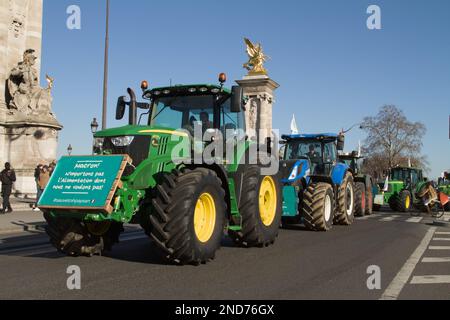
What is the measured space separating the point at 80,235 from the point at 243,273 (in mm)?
2581

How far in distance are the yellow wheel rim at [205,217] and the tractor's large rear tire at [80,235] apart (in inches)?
61.7

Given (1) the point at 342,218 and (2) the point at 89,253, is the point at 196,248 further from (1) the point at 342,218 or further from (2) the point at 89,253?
(1) the point at 342,218

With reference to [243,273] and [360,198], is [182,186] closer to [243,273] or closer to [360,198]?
[243,273]

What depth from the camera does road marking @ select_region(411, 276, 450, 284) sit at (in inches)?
257

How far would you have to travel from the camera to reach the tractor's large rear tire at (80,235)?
7461 millimetres

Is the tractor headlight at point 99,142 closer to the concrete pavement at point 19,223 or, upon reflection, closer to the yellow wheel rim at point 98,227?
the yellow wheel rim at point 98,227

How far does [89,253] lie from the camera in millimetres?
7887

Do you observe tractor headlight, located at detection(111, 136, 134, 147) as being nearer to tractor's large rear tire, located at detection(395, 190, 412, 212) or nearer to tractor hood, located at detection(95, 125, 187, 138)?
tractor hood, located at detection(95, 125, 187, 138)

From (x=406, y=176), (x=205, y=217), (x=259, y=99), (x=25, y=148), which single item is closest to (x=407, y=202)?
(x=406, y=176)

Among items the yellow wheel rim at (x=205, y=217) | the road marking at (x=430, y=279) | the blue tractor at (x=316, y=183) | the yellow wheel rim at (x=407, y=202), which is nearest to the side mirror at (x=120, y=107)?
the yellow wheel rim at (x=205, y=217)

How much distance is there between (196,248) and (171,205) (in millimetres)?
756

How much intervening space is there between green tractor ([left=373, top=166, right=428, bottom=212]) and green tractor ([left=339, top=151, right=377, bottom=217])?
3708 mm

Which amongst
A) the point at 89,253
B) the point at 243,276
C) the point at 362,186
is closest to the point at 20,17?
the point at 362,186

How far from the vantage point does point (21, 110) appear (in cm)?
2238
